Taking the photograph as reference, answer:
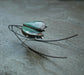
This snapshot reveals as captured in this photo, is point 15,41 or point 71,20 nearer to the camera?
point 15,41

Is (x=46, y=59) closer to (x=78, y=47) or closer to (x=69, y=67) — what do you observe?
(x=69, y=67)

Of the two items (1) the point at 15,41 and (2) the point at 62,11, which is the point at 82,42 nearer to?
(1) the point at 15,41


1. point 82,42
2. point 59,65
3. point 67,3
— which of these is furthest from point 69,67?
point 67,3

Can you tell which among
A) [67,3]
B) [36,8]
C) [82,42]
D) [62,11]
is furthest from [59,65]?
[67,3]

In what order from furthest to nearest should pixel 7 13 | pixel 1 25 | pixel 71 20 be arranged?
pixel 7 13 → pixel 71 20 → pixel 1 25

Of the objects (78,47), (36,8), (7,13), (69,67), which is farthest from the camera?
(36,8)

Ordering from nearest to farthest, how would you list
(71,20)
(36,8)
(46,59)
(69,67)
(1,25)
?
1. (69,67)
2. (46,59)
3. (1,25)
4. (71,20)
5. (36,8)

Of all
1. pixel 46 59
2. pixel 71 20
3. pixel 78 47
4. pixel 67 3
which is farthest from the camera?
pixel 67 3

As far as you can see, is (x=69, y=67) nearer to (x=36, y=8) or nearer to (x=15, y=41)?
(x=15, y=41)

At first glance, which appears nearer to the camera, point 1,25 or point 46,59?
point 46,59
